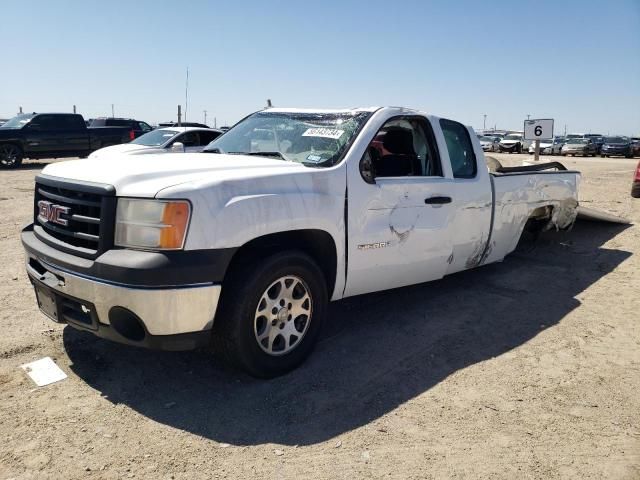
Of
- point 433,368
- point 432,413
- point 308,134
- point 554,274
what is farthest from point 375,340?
point 554,274

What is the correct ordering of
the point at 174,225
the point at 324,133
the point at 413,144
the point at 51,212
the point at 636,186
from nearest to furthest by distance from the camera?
the point at 174,225, the point at 51,212, the point at 324,133, the point at 413,144, the point at 636,186

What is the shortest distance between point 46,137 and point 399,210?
18.2m

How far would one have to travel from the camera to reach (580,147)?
38594 mm

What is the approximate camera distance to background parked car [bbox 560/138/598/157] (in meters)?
38.3

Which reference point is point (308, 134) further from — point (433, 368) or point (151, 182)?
point (433, 368)

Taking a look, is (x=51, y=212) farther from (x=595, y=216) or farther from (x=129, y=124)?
(x=129, y=124)

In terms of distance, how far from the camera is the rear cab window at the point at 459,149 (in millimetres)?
4867

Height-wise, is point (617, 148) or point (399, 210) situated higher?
point (617, 148)

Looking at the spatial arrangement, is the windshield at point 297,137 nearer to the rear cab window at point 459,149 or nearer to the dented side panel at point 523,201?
the rear cab window at point 459,149

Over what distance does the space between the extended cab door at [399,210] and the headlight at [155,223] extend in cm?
127

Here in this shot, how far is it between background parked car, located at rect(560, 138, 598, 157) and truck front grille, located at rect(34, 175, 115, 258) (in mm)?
41000

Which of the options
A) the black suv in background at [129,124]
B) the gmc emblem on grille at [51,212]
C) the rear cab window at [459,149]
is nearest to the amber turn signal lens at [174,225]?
the gmc emblem on grille at [51,212]

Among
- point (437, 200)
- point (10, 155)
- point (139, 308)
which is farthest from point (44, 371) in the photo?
point (10, 155)

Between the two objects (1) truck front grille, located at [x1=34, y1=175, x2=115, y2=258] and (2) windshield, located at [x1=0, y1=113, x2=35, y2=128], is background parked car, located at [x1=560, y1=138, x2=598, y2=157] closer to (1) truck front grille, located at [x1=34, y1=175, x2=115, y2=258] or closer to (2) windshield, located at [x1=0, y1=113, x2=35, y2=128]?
(2) windshield, located at [x1=0, y1=113, x2=35, y2=128]
